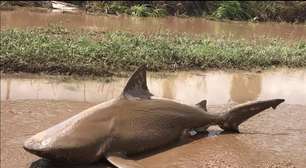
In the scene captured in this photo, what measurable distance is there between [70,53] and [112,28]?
20.5 ft

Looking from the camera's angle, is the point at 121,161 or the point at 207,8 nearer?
the point at 121,161

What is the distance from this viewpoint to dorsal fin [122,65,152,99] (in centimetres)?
611

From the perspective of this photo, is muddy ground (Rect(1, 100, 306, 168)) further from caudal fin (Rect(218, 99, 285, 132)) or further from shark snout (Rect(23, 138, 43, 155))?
shark snout (Rect(23, 138, 43, 155))

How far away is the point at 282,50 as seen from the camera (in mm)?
13617

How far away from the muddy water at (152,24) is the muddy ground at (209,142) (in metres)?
8.57

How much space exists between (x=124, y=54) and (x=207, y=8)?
12.3 m

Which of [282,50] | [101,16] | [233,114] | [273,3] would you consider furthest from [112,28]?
[233,114]

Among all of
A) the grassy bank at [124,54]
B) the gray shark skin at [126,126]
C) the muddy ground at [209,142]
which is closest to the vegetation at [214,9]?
the grassy bank at [124,54]

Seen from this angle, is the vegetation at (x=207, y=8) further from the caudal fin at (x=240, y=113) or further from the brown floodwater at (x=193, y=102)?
the caudal fin at (x=240, y=113)

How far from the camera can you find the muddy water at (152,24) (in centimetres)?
1736

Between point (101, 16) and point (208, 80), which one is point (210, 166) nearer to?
point (208, 80)

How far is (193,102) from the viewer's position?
30.4 ft

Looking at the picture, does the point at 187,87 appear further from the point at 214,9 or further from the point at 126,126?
the point at 214,9

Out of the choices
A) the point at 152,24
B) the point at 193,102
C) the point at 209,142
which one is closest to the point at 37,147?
the point at 209,142
